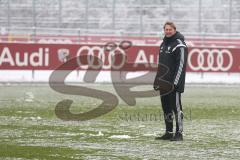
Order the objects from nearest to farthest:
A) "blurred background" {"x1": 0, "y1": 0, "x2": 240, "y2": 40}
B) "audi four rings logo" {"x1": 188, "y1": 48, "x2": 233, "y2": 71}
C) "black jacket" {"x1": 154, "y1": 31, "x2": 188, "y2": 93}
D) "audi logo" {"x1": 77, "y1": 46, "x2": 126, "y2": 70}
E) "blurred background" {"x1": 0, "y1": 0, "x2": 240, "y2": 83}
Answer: "black jacket" {"x1": 154, "y1": 31, "x2": 188, "y2": 93}
"audi logo" {"x1": 77, "y1": 46, "x2": 126, "y2": 70}
"audi four rings logo" {"x1": 188, "y1": 48, "x2": 233, "y2": 71}
"blurred background" {"x1": 0, "y1": 0, "x2": 240, "y2": 83}
"blurred background" {"x1": 0, "y1": 0, "x2": 240, "y2": 40}

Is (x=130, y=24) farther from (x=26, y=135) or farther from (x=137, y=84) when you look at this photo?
(x=26, y=135)

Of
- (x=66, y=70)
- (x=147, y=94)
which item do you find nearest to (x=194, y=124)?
(x=147, y=94)

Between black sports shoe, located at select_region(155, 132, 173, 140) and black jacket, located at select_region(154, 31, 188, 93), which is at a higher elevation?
black jacket, located at select_region(154, 31, 188, 93)

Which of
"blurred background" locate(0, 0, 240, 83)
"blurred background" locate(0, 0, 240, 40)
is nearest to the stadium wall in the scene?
"blurred background" locate(0, 0, 240, 83)

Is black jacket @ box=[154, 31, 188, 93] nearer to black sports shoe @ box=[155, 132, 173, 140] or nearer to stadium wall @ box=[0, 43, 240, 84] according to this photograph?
black sports shoe @ box=[155, 132, 173, 140]

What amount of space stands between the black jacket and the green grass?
90 cm

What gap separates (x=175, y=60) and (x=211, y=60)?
1814 cm

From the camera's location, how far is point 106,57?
92.7 feet


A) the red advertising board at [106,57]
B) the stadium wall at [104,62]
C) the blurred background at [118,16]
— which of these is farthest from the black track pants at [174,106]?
the blurred background at [118,16]

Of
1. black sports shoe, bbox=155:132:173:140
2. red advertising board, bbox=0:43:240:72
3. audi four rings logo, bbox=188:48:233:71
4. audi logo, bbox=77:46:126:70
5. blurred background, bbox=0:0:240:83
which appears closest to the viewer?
black sports shoe, bbox=155:132:173:140

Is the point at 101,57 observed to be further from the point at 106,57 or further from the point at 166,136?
the point at 166,136

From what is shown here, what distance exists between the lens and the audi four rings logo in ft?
94.7

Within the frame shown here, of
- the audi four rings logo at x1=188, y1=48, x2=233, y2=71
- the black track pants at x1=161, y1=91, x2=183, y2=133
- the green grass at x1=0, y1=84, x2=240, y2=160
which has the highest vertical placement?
the black track pants at x1=161, y1=91, x2=183, y2=133

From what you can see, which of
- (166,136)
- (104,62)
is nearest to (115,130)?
(166,136)
